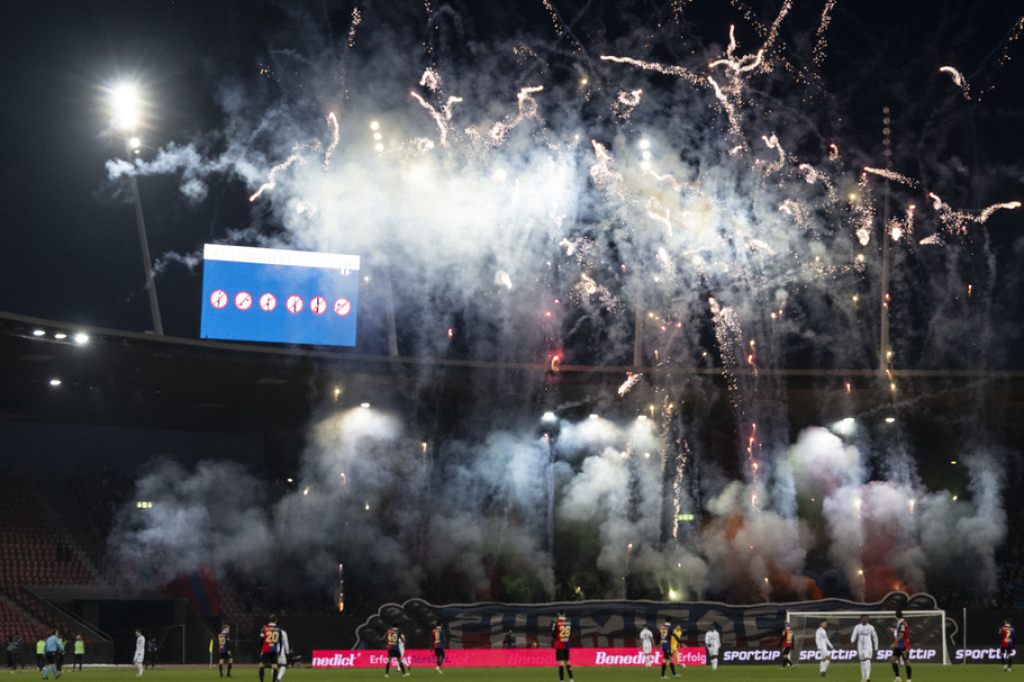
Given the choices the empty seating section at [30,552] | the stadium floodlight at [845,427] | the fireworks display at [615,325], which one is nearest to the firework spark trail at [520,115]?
the fireworks display at [615,325]

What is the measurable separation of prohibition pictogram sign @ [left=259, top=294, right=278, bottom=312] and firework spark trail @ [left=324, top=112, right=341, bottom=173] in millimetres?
4851

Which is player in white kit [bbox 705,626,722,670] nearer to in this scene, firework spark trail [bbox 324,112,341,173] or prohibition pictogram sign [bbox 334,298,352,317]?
prohibition pictogram sign [bbox 334,298,352,317]

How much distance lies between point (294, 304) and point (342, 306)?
173 centimetres

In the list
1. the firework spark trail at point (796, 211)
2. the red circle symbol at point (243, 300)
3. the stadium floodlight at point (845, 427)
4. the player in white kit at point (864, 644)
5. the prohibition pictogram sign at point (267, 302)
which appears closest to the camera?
the player in white kit at point (864, 644)

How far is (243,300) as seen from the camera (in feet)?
150

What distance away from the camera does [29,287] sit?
148ft

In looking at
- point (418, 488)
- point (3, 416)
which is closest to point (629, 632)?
point (418, 488)

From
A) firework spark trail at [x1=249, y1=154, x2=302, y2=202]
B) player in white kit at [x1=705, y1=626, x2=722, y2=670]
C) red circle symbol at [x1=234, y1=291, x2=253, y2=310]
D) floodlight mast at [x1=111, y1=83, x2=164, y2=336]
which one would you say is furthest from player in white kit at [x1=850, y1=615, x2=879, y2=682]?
floodlight mast at [x1=111, y1=83, x2=164, y2=336]

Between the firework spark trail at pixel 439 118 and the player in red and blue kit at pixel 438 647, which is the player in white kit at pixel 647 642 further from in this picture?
the firework spark trail at pixel 439 118

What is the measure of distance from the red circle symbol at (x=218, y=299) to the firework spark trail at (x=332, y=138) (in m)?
5.65

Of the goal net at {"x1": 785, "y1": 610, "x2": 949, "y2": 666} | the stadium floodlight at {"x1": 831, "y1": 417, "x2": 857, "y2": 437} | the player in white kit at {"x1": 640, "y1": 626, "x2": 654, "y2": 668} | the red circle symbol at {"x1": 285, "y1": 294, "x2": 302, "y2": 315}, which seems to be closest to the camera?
the player in white kit at {"x1": 640, "y1": 626, "x2": 654, "y2": 668}

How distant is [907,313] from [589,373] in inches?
499

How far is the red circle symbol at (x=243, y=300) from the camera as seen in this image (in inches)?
1795

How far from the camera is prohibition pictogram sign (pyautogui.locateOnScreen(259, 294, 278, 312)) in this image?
45.9 m
